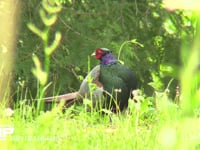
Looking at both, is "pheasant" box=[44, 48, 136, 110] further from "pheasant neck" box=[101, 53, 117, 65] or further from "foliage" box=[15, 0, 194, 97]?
"foliage" box=[15, 0, 194, 97]

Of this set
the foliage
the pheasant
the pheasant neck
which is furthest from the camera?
the foliage

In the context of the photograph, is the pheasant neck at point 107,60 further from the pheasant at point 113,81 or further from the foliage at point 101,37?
the foliage at point 101,37

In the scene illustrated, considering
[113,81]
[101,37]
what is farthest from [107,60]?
[101,37]

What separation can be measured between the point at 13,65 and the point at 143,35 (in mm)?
1544

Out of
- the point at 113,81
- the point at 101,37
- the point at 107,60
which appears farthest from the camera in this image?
the point at 101,37

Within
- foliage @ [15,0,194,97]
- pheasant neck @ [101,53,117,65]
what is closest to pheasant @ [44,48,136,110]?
pheasant neck @ [101,53,117,65]

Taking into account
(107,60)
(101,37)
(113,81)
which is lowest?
(113,81)

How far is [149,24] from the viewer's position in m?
5.35

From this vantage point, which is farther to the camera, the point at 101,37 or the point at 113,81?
the point at 101,37

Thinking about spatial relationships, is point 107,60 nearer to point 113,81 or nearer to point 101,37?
point 113,81

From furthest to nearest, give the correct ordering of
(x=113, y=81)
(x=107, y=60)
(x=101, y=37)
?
(x=101, y=37), (x=107, y=60), (x=113, y=81)

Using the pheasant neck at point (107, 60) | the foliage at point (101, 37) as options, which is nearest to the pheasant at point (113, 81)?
the pheasant neck at point (107, 60)

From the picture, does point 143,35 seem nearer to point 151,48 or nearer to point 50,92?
point 151,48

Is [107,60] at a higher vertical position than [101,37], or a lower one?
lower
